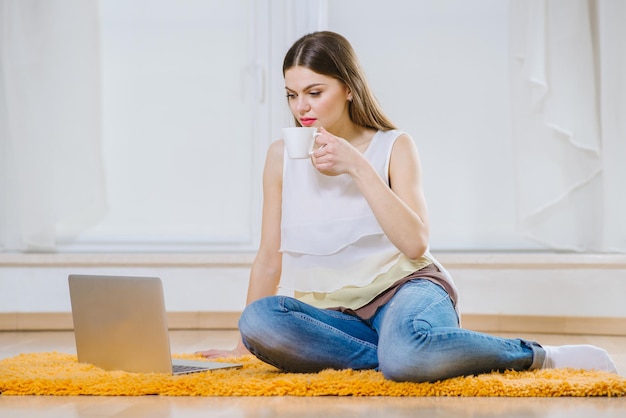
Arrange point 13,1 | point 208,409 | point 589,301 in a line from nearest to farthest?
point 208,409, point 589,301, point 13,1

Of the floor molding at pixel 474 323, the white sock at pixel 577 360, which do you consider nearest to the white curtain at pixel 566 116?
the floor molding at pixel 474 323

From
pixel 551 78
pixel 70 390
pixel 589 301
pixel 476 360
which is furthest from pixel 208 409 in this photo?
pixel 551 78

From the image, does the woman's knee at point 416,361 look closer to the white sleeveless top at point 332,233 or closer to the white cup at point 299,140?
the white sleeveless top at point 332,233

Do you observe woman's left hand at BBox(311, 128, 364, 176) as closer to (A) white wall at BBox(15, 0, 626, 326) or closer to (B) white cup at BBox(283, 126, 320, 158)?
(B) white cup at BBox(283, 126, 320, 158)

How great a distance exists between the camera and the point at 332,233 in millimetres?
2053

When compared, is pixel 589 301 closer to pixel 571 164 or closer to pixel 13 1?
pixel 571 164

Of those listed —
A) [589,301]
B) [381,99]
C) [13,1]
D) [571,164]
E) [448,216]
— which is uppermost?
[13,1]

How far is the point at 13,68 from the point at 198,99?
A: 71 cm

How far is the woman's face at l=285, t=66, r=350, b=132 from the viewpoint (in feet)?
6.75

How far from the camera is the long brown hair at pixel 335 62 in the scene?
2066mm

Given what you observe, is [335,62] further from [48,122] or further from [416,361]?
[48,122]

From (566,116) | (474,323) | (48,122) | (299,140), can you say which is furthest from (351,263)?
(48,122)

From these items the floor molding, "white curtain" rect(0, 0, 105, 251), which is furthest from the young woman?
"white curtain" rect(0, 0, 105, 251)

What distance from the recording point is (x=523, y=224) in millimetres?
3354
